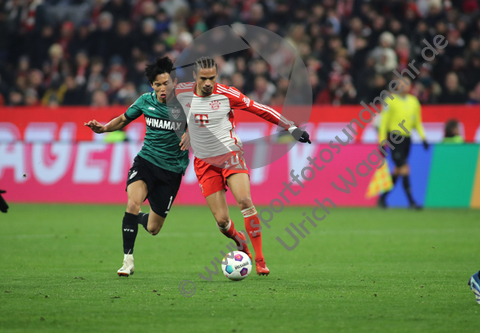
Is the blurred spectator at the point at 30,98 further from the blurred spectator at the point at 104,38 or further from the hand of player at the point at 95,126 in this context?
the hand of player at the point at 95,126

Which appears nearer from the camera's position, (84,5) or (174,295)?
(174,295)

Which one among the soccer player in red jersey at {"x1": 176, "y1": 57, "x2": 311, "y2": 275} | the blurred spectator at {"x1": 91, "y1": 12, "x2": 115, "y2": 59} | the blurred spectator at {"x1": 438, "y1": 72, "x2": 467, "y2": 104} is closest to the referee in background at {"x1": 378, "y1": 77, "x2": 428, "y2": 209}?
the blurred spectator at {"x1": 438, "y1": 72, "x2": 467, "y2": 104}

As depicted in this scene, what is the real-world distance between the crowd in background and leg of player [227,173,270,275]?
9735mm

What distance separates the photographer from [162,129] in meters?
→ 7.33

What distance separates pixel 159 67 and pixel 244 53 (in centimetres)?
1065

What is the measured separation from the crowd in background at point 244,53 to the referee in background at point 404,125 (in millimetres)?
1806

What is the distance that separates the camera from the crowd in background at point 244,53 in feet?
54.7

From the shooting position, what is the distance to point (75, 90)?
1861 centimetres

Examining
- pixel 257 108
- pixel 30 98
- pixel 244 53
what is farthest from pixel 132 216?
pixel 30 98

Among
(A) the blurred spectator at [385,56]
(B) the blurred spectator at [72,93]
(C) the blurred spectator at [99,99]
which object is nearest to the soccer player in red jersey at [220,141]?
(A) the blurred spectator at [385,56]

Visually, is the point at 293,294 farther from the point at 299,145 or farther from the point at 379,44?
the point at 379,44

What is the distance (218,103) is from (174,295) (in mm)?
2281

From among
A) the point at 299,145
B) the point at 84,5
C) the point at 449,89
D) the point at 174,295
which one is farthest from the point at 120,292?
the point at 84,5

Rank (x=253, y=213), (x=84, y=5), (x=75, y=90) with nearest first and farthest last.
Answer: (x=253, y=213), (x=75, y=90), (x=84, y=5)
